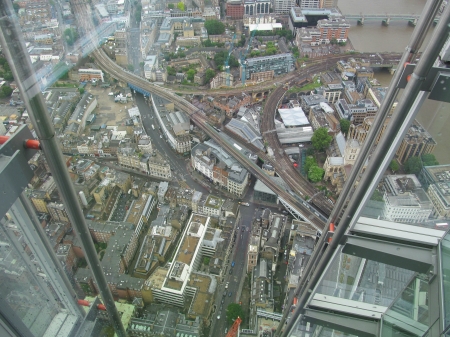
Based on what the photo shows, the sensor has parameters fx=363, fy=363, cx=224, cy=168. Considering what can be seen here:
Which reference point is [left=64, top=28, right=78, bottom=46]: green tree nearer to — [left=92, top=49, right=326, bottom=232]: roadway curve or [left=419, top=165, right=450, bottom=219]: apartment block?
[left=92, top=49, right=326, bottom=232]: roadway curve

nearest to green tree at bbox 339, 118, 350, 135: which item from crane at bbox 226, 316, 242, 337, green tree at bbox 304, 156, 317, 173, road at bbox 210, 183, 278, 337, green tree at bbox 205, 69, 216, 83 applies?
green tree at bbox 304, 156, 317, 173

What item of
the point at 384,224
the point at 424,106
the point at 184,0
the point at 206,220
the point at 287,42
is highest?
the point at 184,0

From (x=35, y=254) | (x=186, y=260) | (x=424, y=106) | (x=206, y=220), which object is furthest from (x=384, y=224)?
(x=206, y=220)

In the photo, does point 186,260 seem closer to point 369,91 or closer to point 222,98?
point 222,98

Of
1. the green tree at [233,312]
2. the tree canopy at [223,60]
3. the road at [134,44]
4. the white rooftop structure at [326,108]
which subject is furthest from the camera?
the tree canopy at [223,60]

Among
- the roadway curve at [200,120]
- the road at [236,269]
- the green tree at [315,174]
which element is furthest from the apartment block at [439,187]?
the green tree at [315,174]

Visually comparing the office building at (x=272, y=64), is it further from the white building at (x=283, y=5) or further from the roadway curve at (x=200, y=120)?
the white building at (x=283, y=5)
